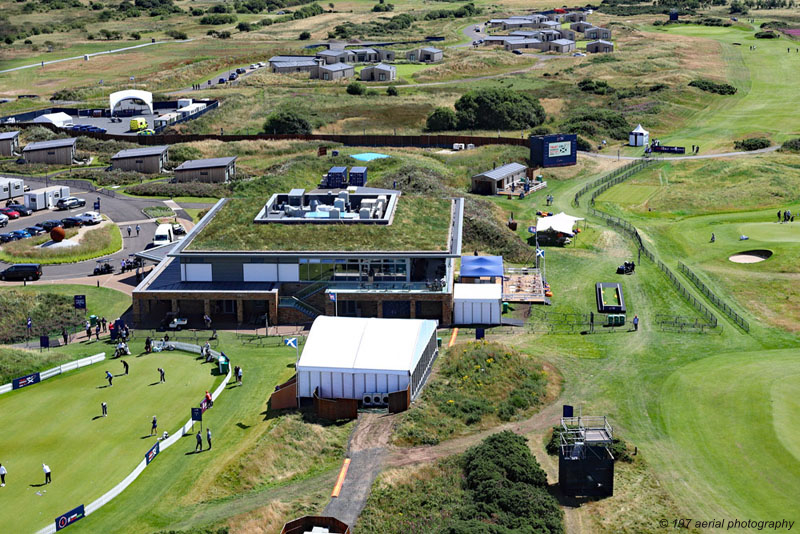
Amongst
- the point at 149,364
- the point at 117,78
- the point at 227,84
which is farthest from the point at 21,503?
the point at 117,78

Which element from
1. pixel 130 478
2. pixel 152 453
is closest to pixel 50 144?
pixel 152 453

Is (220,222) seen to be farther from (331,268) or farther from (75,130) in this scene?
(75,130)

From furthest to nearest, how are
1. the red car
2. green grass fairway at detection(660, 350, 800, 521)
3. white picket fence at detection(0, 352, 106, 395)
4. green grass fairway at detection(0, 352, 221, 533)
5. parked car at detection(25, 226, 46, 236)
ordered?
1. the red car
2. parked car at detection(25, 226, 46, 236)
3. white picket fence at detection(0, 352, 106, 395)
4. green grass fairway at detection(660, 350, 800, 521)
5. green grass fairway at detection(0, 352, 221, 533)

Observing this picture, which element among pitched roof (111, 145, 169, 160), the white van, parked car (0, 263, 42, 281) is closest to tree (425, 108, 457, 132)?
pitched roof (111, 145, 169, 160)

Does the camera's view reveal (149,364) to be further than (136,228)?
No

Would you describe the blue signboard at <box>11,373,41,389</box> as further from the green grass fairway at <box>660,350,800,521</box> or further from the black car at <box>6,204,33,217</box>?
the black car at <box>6,204,33,217</box>

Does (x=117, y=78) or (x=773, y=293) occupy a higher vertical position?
(x=117, y=78)

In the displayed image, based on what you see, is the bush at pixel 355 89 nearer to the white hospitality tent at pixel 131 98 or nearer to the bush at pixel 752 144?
the white hospitality tent at pixel 131 98
